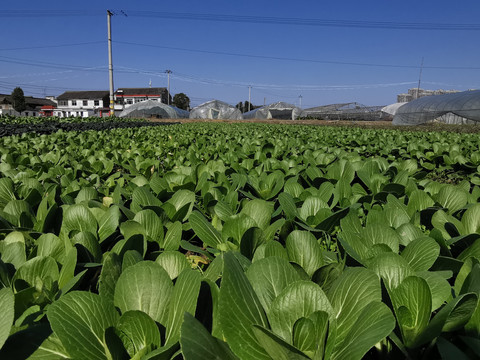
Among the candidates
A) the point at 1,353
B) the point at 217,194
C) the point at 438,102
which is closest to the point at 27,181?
the point at 217,194

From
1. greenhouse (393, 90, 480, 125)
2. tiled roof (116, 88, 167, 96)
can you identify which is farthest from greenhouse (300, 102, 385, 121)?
tiled roof (116, 88, 167, 96)

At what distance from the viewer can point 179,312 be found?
2.69ft

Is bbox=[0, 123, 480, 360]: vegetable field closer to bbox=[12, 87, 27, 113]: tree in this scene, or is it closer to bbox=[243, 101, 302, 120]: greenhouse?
bbox=[243, 101, 302, 120]: greenhouse

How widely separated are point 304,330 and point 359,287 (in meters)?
0.17

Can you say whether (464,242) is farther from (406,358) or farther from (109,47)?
(109,47)

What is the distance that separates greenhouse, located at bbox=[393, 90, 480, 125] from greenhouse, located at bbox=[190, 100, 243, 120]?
96.5ft

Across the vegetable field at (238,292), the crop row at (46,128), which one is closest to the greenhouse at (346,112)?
the crop row at (46,128)

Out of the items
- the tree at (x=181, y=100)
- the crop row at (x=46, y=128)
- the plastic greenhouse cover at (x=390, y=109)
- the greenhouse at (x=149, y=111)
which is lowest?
the crop row at (x=46, y=128)

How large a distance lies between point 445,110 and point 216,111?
37.9 m

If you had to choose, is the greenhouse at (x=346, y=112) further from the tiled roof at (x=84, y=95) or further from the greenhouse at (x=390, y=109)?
the tiled roof at (x=84, y=95)

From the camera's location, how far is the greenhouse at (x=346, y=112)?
62125mm

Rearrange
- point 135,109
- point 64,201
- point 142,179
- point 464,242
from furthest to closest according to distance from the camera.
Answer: point 135,109 < point 142,179 < point 64,201 < point 464,242

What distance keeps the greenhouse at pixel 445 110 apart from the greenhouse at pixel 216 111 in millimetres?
29423

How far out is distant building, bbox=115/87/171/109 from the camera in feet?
345
